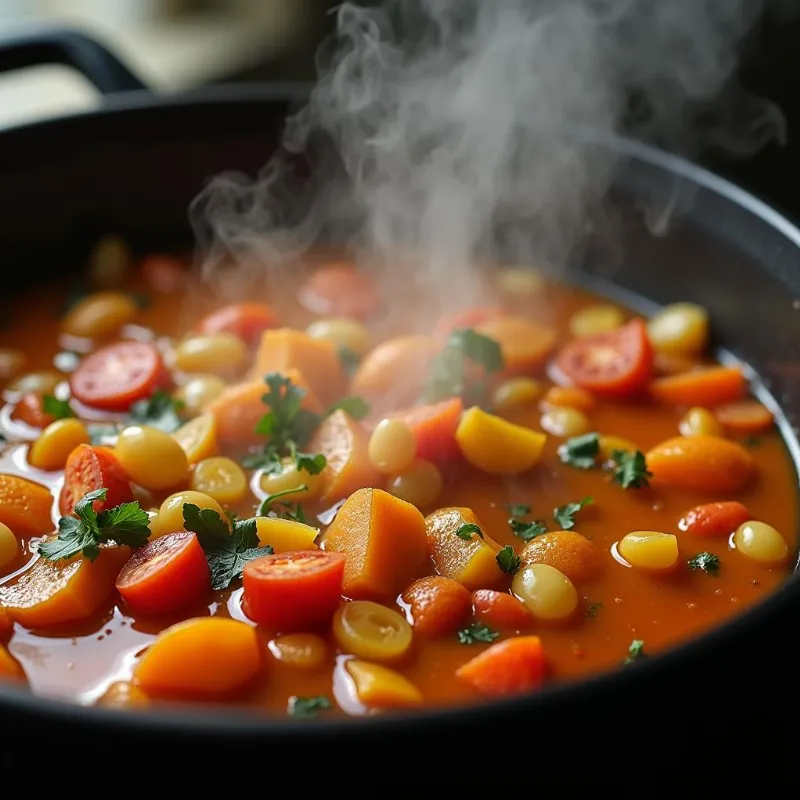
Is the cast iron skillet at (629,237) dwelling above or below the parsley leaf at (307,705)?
above

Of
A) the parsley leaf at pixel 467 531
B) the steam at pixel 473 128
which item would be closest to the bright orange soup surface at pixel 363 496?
the parsley leaf at pixel 467 531

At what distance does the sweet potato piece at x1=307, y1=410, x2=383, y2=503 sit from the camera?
6.64 feet

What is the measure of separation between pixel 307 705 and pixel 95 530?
48cm

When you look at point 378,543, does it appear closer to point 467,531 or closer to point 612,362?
point 467,531

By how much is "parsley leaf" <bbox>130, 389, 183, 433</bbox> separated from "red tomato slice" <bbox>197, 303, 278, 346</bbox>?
0.31 metres

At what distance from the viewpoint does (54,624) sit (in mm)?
1759

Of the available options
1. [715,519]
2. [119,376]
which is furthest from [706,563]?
[119,376]

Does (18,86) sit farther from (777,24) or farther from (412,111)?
(777,24)

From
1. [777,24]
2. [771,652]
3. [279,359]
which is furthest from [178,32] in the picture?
[771,652]

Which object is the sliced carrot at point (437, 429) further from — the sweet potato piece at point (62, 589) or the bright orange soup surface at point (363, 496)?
the sweet potato piece at point (62, 589)

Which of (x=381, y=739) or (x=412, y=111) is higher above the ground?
(x=412, y=111)

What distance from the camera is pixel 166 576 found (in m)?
1.73

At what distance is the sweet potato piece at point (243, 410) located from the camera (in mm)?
2193

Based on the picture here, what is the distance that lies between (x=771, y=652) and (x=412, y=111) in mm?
1864
